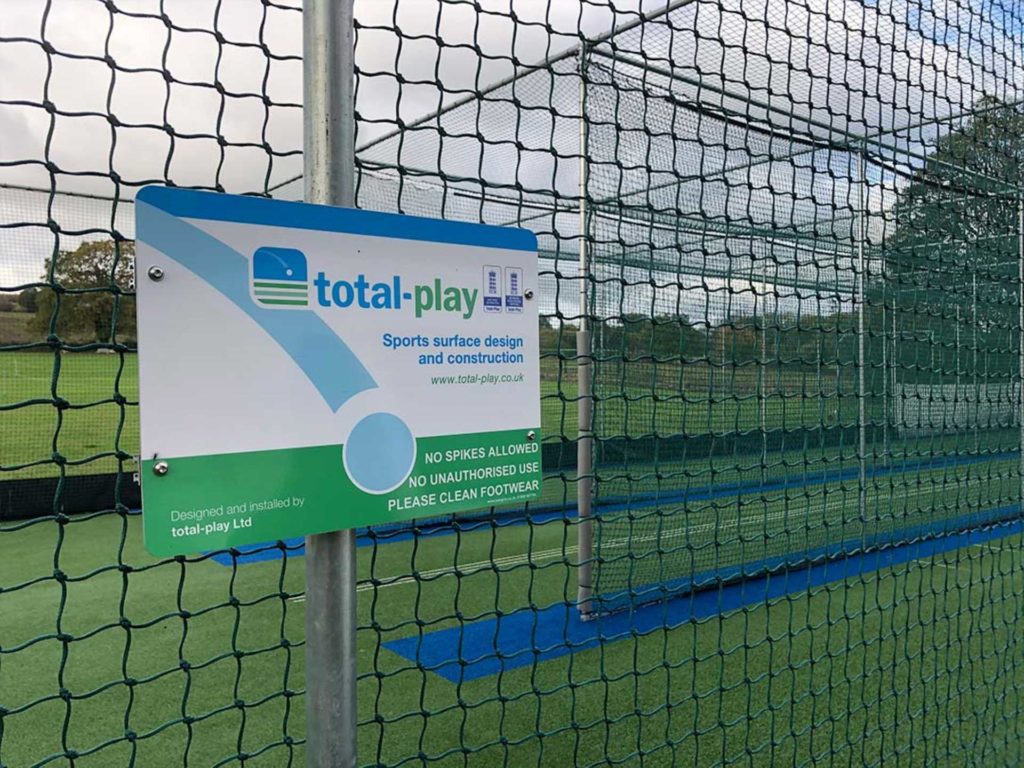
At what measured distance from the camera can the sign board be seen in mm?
906

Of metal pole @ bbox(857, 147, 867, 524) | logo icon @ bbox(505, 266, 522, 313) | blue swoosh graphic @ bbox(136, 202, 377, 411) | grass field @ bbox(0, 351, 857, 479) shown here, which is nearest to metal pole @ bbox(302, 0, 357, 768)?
blue swoosh graphic @ bbox(136, 202, 377, 411)

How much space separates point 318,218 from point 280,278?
0.08 meters

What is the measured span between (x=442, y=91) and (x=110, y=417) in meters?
8.04

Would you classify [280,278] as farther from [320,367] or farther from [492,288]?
[492,288]

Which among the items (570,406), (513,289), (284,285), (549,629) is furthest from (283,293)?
(570,406)

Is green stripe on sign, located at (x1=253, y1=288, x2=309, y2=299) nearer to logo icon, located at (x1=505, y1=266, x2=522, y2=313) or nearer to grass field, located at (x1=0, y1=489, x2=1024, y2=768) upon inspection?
logo icon, located at (x1=505, y1=266, x2=522, y2=313)

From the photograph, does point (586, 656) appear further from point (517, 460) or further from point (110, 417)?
point (110, 417)

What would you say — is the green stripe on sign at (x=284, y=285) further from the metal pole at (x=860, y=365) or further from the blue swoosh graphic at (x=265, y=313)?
the metal pole at (x=860, y=365)

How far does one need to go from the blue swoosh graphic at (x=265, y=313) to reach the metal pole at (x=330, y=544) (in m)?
0.13

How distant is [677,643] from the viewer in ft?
11.4

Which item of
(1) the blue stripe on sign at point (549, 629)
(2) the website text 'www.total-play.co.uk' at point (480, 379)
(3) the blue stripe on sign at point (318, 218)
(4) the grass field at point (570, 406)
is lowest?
(1) the blue stripe on sign at point (549, 629)

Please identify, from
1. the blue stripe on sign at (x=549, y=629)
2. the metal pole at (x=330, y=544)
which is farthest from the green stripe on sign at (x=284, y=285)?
the blue stripe on sign at (x=549, y=629)

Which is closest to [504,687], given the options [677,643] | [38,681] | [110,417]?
[677,643]

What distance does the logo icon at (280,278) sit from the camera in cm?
95
